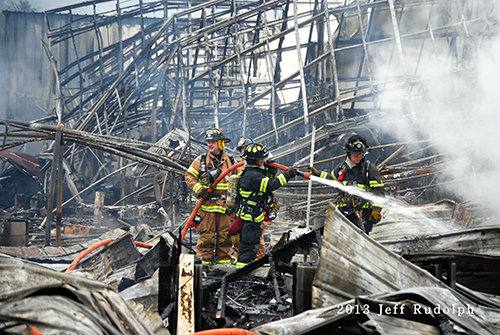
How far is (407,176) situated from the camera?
8.48 meters

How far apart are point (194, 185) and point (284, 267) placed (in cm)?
239

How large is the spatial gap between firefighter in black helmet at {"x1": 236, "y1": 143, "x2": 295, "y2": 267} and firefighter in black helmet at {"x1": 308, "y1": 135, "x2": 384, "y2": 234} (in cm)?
112

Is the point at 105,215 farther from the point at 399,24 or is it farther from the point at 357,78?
the point at 399,24

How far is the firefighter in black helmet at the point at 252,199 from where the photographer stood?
5770 millimetres

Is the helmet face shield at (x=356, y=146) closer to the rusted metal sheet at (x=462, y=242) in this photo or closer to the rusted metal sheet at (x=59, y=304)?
the rusted metal sheet at (x=462, y=242)

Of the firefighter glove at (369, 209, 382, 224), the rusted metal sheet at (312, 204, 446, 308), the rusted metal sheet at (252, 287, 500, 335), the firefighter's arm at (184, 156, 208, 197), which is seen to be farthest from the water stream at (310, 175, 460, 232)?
the rusted metal sheet at (252, 287, 500, 335)

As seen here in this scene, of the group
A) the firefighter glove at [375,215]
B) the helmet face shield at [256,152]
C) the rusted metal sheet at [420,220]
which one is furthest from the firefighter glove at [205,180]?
the rusted metal sheet at [420,220]

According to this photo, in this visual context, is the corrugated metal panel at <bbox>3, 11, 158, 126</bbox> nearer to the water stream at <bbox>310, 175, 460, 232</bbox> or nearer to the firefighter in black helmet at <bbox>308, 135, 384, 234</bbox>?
the firefighter in black helmet at <bbox>308, 135, 384, 234</bbox>

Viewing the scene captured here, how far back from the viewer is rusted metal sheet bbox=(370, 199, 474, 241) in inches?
237

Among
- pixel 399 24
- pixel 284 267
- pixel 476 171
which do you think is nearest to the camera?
pixel 284 267

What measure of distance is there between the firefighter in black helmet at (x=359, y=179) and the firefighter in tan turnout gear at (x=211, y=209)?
2.00m

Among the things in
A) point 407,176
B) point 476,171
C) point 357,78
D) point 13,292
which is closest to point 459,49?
point 357,78

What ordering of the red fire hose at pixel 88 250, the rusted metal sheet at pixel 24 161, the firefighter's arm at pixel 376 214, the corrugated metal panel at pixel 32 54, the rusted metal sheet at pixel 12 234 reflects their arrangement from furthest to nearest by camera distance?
1. the corrugated metal panel at pixel 32 54
2. the rusted metal sheet at pixel 24 161
3. the rusted metal sheet at pixel 12 234
4. the firefighter's arm at pixel 376 214
5. the red fire hose at pixel 88 250

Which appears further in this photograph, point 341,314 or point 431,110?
point 431,110
